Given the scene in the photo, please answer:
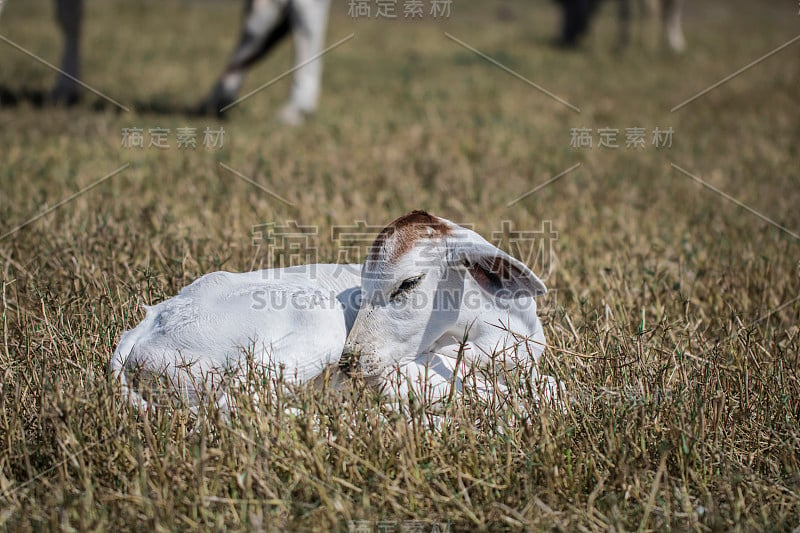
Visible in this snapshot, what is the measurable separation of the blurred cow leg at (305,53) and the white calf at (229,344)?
5349 mm

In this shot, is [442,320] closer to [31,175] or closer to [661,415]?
[661,415]

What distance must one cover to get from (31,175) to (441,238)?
3.96 meters

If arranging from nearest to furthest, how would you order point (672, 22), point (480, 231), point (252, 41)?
1. point (480, 231)
2. point (252, 41)
3. point (672, 22)

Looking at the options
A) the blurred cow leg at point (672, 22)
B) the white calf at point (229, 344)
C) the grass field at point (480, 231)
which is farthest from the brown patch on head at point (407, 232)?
the blurred cow leg at point (672, 22)

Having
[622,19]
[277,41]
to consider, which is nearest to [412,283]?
[277,41]

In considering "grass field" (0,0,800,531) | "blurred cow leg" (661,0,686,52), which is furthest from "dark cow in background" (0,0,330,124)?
"blurred cow leg" (661,0,686,52)

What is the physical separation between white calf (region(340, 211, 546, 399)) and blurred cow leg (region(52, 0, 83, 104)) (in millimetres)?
6606

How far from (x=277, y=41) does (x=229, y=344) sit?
574cm

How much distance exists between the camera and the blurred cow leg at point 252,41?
732cm

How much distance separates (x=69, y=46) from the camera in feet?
26.7

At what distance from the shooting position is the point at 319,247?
403 centimetres

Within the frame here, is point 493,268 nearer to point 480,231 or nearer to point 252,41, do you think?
point 480,231

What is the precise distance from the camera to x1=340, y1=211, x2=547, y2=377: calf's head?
7.70 feet

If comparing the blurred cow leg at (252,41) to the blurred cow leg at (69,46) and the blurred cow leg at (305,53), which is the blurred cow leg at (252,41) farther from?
the blurred cow leg at (69,46)
